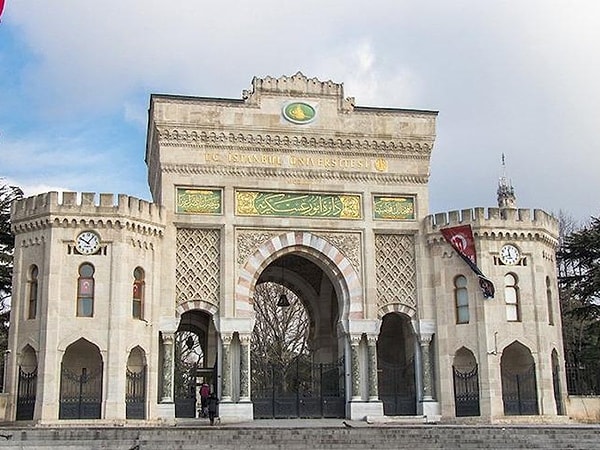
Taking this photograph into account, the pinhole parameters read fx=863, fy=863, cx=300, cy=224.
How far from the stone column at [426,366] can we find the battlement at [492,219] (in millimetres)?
3622

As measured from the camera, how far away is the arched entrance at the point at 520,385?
27.3 m

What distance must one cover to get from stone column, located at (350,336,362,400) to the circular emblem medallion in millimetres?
7477

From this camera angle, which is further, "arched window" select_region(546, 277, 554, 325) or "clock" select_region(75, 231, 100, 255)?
"arched window" select_region(546, 277, 554, 325)

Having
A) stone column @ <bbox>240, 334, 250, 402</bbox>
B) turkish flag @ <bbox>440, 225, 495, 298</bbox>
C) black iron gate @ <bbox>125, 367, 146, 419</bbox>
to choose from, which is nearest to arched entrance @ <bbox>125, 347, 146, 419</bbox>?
black iron gate @ <bbox>125, 367, 146, 419</bbox>

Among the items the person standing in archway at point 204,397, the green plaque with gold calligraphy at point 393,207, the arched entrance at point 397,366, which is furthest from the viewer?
the green plaque with gold calligraphy at point 393,207

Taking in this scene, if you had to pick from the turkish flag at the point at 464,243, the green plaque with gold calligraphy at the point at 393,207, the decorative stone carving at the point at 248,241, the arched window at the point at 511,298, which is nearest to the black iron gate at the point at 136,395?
the decorative stone carving at the point at 248,241

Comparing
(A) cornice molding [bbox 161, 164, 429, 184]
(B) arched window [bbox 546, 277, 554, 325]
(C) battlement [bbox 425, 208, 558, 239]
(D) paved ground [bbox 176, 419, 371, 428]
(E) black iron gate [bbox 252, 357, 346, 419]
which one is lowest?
(D) paved ground [bbox 176, 419, 371, 428]

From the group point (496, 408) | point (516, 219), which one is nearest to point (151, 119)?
point (516, 219)

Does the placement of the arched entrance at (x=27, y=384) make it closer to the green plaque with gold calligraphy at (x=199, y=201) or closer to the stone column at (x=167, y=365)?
the stone column at (x=167, y=365)

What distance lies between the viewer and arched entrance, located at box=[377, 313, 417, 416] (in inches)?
1120

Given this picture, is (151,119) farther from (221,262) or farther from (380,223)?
(380,223)

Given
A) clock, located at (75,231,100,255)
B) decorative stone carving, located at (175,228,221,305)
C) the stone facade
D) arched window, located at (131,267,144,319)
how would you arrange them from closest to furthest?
the stone facade, clock, located at (75,231,100,255), arched window, located at (131,267,144,319), decorative stone carving, located at (175,228,221,305)

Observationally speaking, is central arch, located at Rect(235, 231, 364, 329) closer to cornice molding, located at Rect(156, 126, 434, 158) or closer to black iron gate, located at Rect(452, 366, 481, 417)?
cornice molding, located at Rect(156, 126, 434, 158)

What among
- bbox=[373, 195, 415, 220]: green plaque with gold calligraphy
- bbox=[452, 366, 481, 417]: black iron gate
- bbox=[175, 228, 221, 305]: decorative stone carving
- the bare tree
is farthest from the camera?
the bare tree
